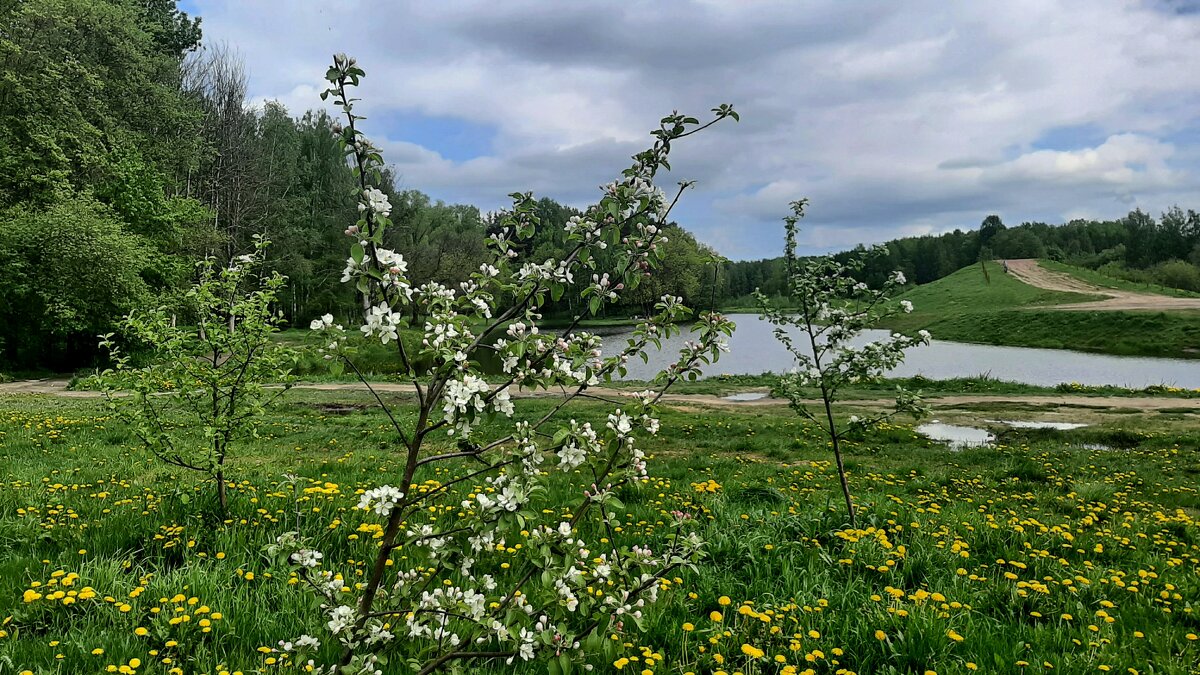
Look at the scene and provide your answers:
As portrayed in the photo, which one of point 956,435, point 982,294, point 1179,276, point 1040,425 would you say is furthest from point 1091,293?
point 956,435

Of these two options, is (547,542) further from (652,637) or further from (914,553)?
(914,553)

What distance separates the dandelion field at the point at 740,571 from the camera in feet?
10.9

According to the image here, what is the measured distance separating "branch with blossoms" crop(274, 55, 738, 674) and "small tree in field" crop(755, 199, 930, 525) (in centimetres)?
355

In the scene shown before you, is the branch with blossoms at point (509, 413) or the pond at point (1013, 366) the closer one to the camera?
the branch with blossoms at point (509, 413)

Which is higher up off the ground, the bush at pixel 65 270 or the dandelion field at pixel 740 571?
the bush at pixel 65 270

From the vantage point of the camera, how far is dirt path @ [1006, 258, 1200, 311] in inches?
1828

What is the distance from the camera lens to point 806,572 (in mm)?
4410

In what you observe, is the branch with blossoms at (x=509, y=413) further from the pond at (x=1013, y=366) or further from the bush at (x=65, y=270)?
the bush at (x=65, y=270)

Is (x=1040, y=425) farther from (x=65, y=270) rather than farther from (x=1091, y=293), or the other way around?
(x=1091, y=293)

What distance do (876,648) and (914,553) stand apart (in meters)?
1.65

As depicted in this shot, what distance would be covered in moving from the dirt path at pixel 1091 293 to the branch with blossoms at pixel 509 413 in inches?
2229

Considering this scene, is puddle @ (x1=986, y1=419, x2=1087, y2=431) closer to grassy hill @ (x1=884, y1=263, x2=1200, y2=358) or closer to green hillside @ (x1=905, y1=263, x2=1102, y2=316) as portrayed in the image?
grassy hill @ (x1=884, y1=263, x2=1200, y2=358)

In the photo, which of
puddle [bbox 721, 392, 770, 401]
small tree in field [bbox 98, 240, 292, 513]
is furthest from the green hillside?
small tree in field [bbox 98, 240, 292, 513]

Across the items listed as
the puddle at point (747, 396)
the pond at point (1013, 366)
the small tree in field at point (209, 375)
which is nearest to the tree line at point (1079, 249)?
the pond at point (1013, 366)
